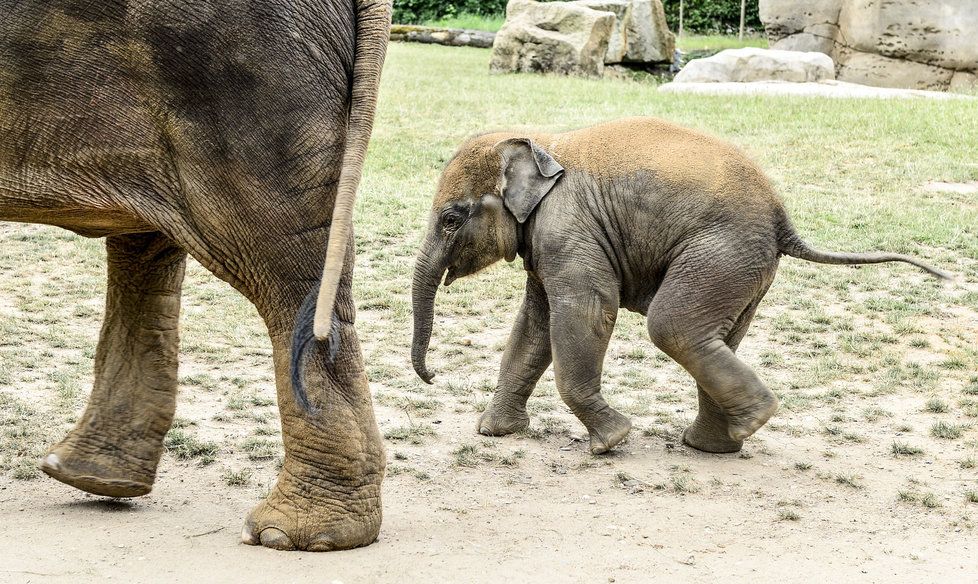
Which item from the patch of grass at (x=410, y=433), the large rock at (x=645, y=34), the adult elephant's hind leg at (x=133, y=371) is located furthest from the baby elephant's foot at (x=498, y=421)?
the large rock at (x=645, y=34)

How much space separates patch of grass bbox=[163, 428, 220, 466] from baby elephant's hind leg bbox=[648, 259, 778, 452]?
1.98m

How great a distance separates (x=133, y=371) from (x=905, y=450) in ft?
11.0

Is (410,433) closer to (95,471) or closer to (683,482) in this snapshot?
(683,482)

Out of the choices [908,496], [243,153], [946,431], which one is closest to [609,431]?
[908,496]

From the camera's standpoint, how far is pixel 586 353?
17.5 ft

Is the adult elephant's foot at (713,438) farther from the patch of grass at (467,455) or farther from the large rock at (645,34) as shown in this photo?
the large rock at (645,34)

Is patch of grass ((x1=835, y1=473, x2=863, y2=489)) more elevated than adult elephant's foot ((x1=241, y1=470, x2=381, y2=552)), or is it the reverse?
adult elephant's foot ((x1=241, y1=470, x2=381, y2=552))

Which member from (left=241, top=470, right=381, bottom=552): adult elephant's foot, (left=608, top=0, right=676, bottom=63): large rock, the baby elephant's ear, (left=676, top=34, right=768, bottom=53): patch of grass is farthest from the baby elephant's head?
(left=676, top=34, right=768, bottom=53): patch of grass

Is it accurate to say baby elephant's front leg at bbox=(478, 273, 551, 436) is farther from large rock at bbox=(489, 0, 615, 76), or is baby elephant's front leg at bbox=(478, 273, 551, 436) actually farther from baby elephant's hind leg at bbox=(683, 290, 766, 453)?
large rock at bbox=(489, 0, 615, 76)

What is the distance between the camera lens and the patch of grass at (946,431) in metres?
5.60

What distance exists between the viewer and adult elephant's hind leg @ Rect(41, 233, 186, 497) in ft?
14.7

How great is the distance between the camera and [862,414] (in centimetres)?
600

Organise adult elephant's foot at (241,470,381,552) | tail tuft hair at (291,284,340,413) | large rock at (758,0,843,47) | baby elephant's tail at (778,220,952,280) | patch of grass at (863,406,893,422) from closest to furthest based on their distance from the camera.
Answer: tail tuft hair at (291,284,340,413)
adult elephant's foot at (241,470,381,552)
baby elephant's tail at (778,220,952,280)
patch of grass at (863,406,893,422)
large rock at (758,0,843,47)

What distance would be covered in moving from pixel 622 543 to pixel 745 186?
184 cm
